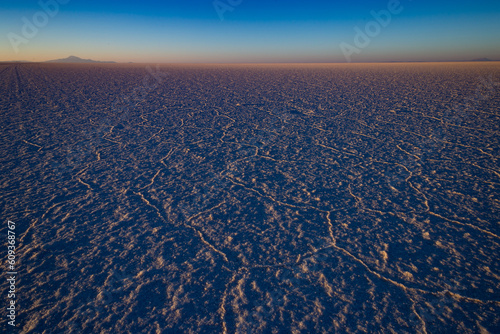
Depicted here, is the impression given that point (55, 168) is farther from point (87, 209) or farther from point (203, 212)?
point (203, 212)

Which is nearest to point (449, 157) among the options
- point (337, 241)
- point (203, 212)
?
point (337, 241)

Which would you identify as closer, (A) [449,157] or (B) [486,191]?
(B) [486,191]

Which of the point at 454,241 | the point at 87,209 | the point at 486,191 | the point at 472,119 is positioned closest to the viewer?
the point at 454,241

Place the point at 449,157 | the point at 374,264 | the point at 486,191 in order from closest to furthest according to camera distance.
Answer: the point at 374,264
the point at 486,191
the point at 449,157

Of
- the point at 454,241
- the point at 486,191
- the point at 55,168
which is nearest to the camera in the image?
the point at 454,241

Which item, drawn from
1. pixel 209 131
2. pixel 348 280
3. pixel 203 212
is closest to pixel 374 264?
pixel 348 280

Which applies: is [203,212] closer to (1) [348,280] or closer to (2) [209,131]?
(1) [348,280]
